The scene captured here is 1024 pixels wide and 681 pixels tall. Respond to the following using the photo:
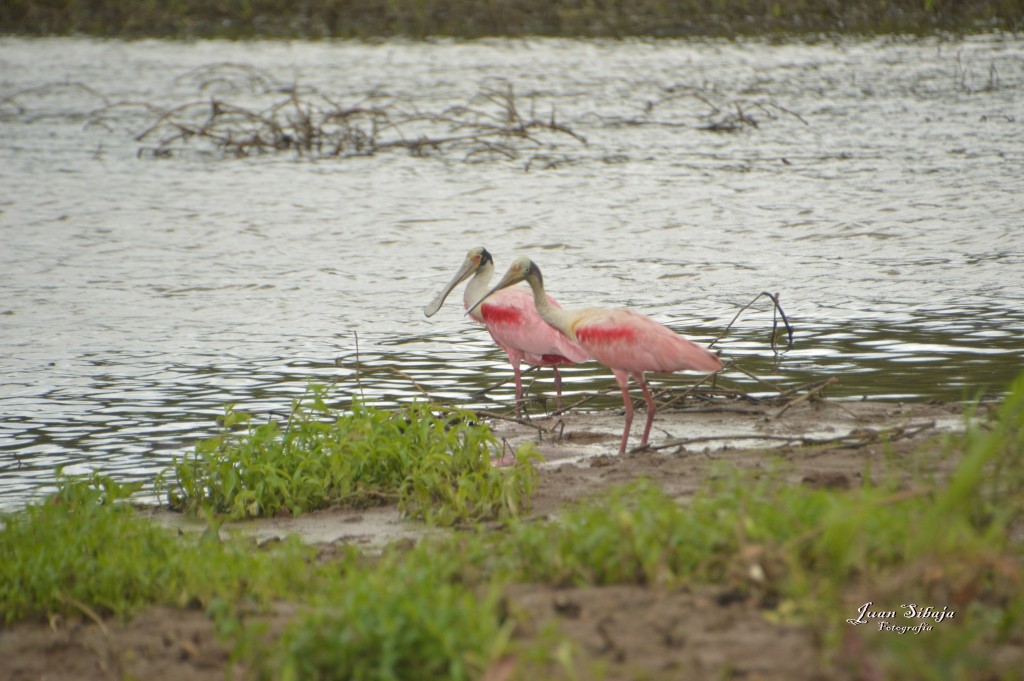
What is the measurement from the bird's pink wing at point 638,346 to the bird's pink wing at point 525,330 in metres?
0.47

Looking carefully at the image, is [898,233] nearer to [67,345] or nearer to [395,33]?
[67,345]

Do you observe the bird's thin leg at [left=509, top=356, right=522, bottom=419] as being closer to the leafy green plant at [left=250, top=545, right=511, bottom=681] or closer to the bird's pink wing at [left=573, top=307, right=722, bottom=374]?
the bird's pink wing at [left=573, top=307, right=722, bottom=374]

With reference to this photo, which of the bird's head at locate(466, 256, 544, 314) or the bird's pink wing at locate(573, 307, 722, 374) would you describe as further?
the bird's head at locate(466, 256, 544, 314)

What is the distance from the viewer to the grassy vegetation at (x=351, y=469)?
20.7 ft

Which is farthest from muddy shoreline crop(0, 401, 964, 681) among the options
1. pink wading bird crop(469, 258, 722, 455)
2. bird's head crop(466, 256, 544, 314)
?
bird's head crop(466, 256, 544, 314)

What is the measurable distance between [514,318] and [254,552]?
3001 mm

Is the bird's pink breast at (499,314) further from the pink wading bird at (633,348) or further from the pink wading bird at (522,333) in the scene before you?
the pink wading bird at (633,348)

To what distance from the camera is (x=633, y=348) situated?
7.07m

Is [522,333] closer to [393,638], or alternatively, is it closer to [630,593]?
[630,593]

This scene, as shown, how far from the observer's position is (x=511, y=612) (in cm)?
432

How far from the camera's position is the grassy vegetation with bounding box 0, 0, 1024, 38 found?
30.7 meters

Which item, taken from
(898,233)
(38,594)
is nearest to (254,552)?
(38,594)

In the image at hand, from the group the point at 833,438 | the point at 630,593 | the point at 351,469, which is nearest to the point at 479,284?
the point at 351,469
